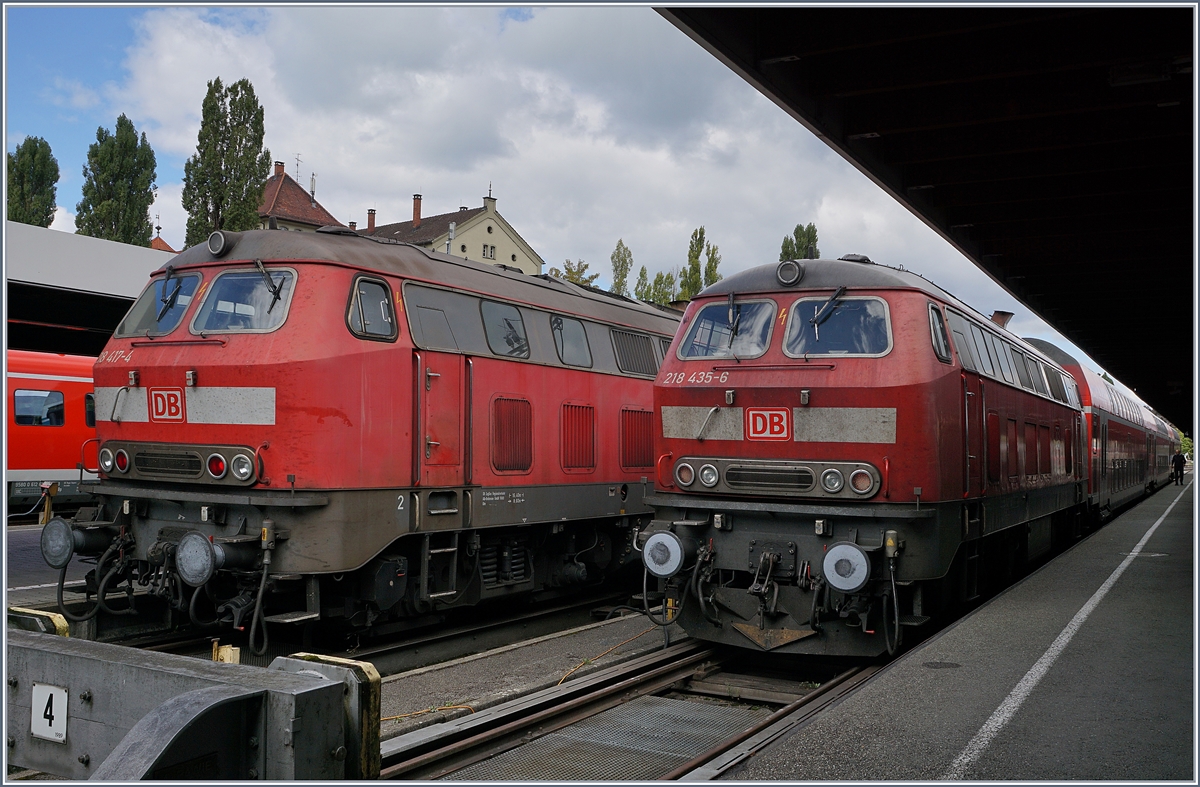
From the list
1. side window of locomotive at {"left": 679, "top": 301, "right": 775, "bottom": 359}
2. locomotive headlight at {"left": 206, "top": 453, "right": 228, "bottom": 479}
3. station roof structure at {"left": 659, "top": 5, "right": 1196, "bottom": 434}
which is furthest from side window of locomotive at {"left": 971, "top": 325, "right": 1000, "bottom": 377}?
locomotive headlight at {"left": 206, "top": 453, "right": 228, "bottom": 479}

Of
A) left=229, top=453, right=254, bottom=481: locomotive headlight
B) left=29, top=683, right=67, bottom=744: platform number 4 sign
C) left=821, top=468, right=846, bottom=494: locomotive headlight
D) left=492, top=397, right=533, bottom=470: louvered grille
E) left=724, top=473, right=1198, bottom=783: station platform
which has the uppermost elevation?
left=492, top=397, right=533, bottom=470: louvered grille

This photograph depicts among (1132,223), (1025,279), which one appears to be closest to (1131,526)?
(1025,279)

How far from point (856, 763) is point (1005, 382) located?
7.05 m

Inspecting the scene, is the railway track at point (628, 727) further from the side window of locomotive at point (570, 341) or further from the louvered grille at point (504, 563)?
the side window of locomotive at point (570, 341)

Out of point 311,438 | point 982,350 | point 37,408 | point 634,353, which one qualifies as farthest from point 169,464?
point 37,408

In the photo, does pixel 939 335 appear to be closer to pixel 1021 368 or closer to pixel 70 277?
pixel 1021 368

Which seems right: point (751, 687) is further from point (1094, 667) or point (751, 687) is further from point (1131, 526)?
point (1131, 526)

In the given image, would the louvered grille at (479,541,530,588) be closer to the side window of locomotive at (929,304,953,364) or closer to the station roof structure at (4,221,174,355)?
the side window of locomotive at (929,304,953,364)

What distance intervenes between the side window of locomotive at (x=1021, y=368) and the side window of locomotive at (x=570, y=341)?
17.2ft

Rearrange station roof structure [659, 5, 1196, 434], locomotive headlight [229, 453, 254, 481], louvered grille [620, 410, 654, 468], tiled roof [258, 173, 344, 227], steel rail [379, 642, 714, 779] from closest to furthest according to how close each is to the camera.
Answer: steel rail [379, 642, 714, 779]
station roof structure [659, 5, 1196, 434]
locomotive headlight [229, 453, 254, 481]
louvered grille [620, 410, 654, 468]
tiled roof [258, 173, 344, 227]

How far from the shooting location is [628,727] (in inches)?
268

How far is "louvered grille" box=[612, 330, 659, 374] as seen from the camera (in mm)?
12586

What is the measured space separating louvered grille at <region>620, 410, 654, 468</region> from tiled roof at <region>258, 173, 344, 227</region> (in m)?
45.3

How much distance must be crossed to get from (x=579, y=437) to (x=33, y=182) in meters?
36.7
